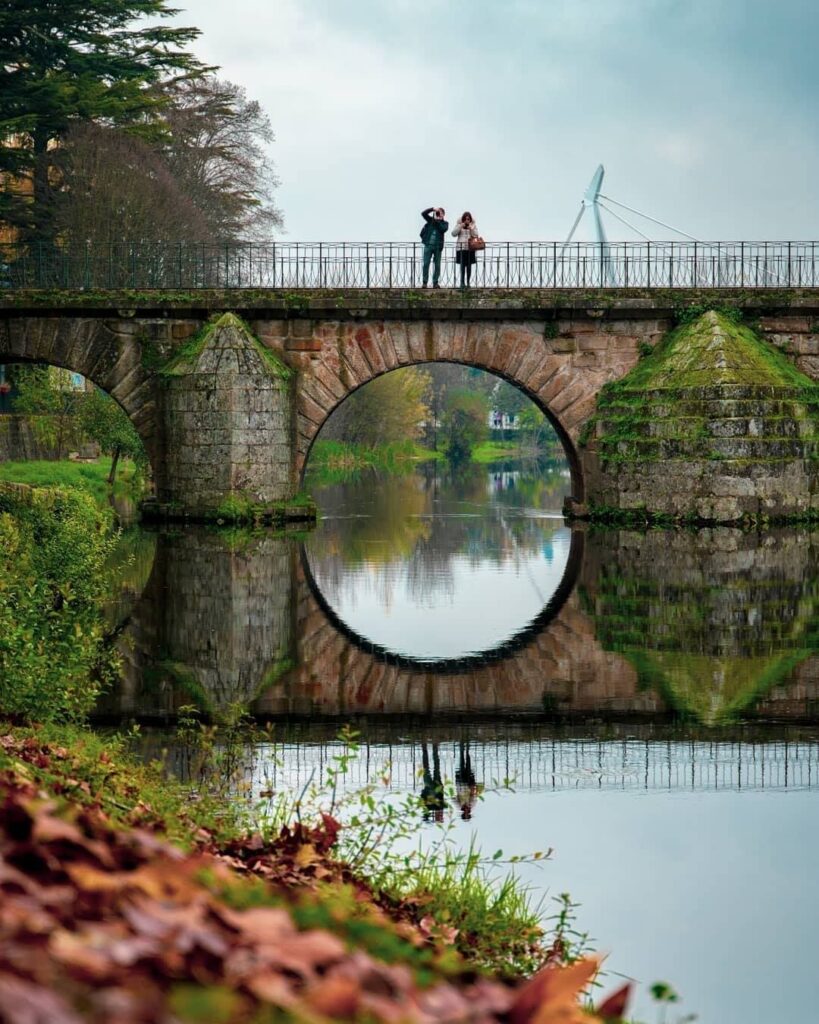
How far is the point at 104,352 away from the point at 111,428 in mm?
7905

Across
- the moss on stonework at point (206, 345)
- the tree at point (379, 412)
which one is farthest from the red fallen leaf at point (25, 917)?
the tree at point (379, 412)

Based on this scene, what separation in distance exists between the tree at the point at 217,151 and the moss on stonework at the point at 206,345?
21135 mm

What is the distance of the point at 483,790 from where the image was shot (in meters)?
8.80

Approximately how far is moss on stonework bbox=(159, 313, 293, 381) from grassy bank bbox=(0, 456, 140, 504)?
11.7 feet

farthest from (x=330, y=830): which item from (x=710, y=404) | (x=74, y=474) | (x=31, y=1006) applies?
(x=74, y=474)

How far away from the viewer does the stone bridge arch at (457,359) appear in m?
30.5

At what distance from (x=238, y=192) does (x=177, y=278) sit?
22570 millimetres

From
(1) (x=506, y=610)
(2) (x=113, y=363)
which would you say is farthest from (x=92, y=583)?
(2) (x=113, y=363)

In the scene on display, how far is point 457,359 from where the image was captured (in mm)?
30969

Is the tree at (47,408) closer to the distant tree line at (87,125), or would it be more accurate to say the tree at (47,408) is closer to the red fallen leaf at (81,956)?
the distant tree line at (87,125)

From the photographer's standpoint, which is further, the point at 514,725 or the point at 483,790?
the point at 514,725

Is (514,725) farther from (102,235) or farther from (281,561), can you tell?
(102,235)

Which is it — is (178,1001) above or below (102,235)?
below

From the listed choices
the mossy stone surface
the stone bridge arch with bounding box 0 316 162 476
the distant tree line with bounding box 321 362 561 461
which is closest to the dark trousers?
the mossy stone surface
